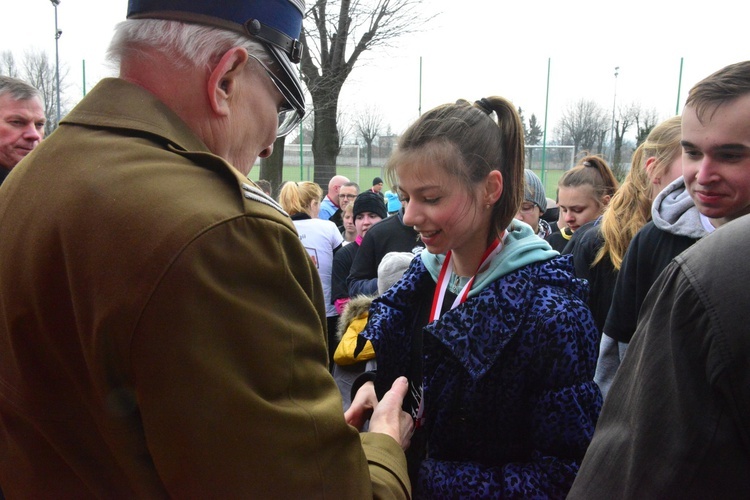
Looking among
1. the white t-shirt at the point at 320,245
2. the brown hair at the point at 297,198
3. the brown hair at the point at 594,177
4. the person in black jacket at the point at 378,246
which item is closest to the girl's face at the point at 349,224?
the brown hair at the point at 297,198

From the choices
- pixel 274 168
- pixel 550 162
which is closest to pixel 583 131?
pixel 550 162

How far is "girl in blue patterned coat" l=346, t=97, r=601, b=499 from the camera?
5.28ft

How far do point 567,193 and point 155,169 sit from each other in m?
3.84

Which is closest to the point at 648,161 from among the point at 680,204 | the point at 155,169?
the point at 680,204

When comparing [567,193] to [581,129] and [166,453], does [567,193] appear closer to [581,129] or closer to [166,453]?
[166,453]

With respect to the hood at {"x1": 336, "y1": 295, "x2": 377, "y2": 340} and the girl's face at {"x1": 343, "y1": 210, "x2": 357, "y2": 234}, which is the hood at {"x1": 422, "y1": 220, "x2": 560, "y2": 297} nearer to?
the hood at {"x1": 336, "y1": 295, "x2": 377, "y2": 340}

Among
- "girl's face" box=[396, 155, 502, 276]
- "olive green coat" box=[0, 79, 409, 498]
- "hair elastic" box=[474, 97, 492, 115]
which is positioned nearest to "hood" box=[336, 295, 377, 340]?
"girl's face" box=[396, 155, 502, 276]

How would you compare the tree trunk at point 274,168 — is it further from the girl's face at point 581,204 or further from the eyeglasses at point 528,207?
the girl's face at point 581,204

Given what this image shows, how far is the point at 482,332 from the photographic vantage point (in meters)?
1.68

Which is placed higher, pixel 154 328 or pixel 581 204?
pixel 154 328

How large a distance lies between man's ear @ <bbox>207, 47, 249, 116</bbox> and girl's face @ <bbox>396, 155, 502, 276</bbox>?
2.74 feet

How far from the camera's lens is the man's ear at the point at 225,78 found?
111cm

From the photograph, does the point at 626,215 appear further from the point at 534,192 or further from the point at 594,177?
the point at 534,192

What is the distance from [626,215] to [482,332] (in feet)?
6.07
